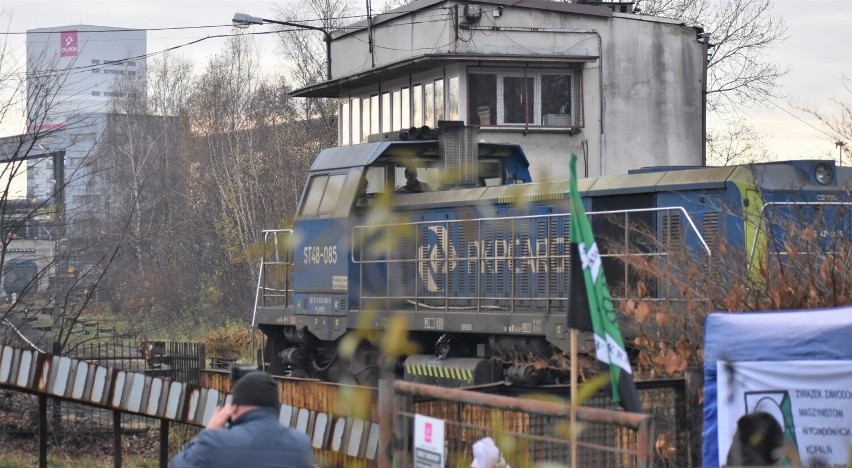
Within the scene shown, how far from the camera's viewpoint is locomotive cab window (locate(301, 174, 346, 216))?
A: 1600 centimetres

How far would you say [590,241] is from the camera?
5.39 meters

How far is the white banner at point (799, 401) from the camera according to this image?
596 centimetres

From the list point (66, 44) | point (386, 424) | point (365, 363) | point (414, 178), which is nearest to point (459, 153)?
point (414, 178)

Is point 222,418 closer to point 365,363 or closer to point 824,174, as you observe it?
point 824,174

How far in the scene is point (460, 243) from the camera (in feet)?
48.1

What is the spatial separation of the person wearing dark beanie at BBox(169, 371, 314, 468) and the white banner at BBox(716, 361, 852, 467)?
2.64m

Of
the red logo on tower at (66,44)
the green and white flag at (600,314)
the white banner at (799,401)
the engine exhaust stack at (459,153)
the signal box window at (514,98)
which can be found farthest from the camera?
the red logo on tower at (66,44)

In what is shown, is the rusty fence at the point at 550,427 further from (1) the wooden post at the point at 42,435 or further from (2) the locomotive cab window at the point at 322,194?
(2) the locomotive cab window at the point at 322,194

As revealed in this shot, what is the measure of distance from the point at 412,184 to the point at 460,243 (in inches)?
60.7

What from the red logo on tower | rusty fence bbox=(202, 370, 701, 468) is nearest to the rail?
rusty fence bbox=(202, 370, 701, 468)

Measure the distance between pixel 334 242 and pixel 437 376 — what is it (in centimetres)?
288

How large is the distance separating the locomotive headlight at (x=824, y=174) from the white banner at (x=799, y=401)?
20.3ft

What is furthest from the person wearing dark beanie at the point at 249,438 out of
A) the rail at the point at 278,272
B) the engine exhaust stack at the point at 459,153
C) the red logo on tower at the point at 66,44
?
the red logo on tower at the point at 66,44

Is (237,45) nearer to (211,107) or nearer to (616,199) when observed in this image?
(211,107)
